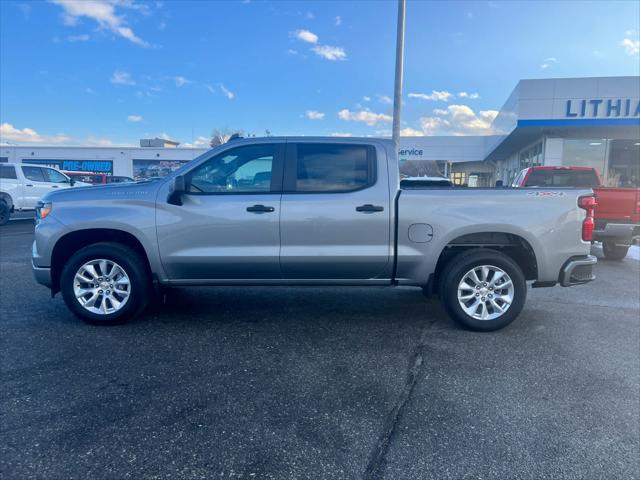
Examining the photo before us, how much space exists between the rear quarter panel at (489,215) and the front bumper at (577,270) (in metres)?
0.25

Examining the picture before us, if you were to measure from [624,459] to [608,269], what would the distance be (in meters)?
7.00

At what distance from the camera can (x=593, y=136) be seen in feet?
69.3

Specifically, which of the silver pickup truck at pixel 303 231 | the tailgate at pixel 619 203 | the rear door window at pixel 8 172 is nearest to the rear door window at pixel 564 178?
the tailgate at pixel 619 203

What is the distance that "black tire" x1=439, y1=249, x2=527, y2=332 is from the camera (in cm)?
475

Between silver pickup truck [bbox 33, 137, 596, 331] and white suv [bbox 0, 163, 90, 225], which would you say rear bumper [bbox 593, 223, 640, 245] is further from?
white suv [bbox 0, 163, 90, 225]

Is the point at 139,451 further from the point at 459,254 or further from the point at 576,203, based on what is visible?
the point at 576,203

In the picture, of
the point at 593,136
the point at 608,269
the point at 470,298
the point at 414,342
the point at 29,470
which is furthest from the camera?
the point at 593,136

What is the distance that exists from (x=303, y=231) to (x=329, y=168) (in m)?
0.73

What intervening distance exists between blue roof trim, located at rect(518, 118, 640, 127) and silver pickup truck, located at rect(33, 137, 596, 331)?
624 inches

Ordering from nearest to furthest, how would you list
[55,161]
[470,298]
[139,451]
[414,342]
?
[139,451] < [414,342] < [470,298] < [55,161]

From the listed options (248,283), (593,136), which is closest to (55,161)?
(593,136)

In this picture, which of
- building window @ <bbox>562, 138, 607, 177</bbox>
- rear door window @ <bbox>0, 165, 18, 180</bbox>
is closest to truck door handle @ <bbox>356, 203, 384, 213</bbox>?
rear door window @ <bbox>0, 165, 18, 180</bbox>

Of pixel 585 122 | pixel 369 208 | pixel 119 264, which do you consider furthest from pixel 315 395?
pixel 585 122

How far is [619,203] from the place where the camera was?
337 inches
